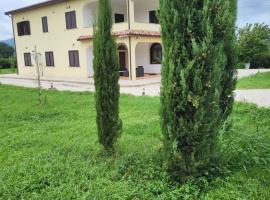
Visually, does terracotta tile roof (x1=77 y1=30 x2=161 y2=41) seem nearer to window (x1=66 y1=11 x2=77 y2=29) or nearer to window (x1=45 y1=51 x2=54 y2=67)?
window (x1=66 y1=11 x2=77 y2=29)

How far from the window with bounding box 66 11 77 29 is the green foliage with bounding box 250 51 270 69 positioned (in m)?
17.1

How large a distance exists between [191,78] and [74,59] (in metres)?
19.7

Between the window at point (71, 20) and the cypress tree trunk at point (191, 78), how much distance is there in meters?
18.8

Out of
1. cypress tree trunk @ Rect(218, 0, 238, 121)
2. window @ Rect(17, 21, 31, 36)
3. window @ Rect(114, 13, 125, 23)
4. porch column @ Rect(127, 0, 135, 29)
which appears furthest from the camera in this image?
window @ Rect(17, 21, 31, 36)

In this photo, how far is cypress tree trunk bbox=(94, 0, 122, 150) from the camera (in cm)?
461

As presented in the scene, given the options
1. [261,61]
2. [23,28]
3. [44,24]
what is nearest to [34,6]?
[44,24]

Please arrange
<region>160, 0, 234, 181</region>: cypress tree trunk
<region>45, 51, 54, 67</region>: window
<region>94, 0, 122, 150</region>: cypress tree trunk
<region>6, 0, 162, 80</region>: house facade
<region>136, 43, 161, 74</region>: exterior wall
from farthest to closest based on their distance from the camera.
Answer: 1. <region>45, 51, 54, 67</region>: window
2. <region>136, 43, 161, 74</region>: exterior wall
3. <region>6, 0, 162, 80</region>: house facade
4. <region>94, 0, 122, 150</region>: cypress tree trunk
5. <region>160, 0, 234, 181</region>: cypress tree trunk

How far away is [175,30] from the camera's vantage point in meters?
3.42

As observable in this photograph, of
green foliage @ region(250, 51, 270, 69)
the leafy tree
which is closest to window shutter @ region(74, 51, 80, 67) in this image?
green foliage @ region(250, 51, 270, 69)

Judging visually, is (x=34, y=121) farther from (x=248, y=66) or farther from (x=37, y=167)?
(x=248, y=66)

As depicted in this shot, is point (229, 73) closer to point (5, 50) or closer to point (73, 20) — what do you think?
point (73, 20)

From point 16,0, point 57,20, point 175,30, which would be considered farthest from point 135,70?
point 16,0

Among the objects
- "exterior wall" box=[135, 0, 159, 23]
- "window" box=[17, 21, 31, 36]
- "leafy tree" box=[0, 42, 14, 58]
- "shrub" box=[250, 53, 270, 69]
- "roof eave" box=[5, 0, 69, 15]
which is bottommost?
"shrub" box=[250, 53, 270, 69]

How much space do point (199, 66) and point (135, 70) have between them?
595 inches
